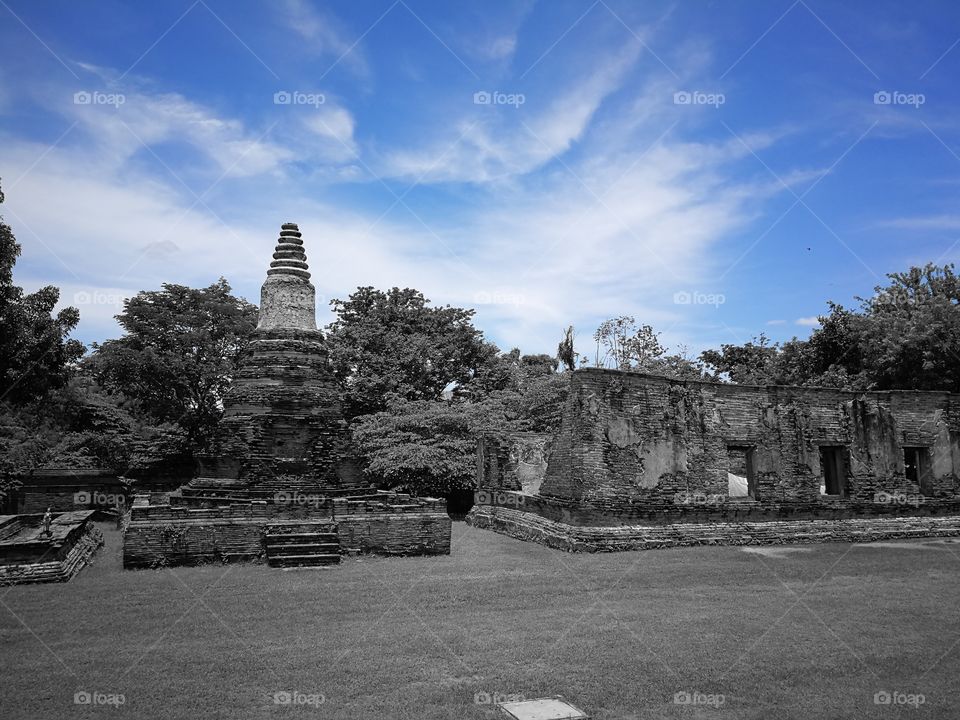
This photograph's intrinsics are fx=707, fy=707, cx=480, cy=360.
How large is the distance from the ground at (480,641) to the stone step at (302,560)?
1.63 feet

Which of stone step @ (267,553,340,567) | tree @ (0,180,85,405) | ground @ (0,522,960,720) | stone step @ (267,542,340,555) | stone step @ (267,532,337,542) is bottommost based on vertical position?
ground @ (0,522,960,720)

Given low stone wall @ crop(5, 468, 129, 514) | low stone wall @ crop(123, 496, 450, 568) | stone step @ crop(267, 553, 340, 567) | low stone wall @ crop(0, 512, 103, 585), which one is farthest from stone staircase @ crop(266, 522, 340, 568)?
low stone wall @ crop(5, 468, 129, 514)

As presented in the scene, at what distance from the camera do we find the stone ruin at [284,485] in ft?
43.9

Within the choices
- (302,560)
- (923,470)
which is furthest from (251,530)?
(923,470)

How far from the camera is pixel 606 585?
11633 mm

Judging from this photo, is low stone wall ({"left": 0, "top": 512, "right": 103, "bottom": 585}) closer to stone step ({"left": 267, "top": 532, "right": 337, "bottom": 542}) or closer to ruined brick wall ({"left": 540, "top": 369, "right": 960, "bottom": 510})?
stone step ({"left": 267, "top": 532, "right": 337, "bottom": 542})

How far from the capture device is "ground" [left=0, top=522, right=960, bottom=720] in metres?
6.32

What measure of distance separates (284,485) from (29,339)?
39.2ft

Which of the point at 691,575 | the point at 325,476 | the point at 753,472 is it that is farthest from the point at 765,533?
the point at 325,476

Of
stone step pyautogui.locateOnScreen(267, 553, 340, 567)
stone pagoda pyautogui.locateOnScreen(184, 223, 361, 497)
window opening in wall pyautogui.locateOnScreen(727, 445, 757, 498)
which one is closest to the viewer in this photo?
stone step pyautogui.locateOnScreen(267, 553, 340, 567)

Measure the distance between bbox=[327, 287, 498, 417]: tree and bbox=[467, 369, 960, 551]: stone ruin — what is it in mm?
11714

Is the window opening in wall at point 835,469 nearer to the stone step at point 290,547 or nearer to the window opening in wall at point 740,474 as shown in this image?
the window opening in wall at point 740,474

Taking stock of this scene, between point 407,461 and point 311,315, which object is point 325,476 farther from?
point 407,461

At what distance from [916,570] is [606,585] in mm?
6180
